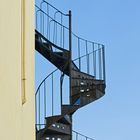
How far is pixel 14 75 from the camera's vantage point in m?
3.79

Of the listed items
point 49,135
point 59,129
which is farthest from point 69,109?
point 49,135

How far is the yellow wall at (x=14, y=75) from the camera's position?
353cm

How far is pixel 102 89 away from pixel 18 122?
14.4m

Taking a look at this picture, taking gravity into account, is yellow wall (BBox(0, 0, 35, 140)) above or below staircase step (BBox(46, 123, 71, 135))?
above

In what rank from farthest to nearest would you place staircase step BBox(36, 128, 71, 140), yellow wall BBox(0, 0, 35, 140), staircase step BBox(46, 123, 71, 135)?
staircase step BBox(46, 123, 71, 135)
staircase step BBox(36, 128, 71, 140)
yellow wall BBox(0, 0, 35, 140)

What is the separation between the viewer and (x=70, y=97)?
1784 centimetres

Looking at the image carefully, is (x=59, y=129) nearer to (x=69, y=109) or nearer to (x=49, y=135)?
(x=49, y=135)

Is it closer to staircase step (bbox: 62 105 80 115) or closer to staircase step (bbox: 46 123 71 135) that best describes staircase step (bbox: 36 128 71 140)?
staircase step (bbox: 46 123 71 135)

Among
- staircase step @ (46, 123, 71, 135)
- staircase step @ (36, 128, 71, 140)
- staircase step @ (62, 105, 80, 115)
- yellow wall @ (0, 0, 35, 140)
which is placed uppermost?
yellow wall @ (0, 0, 35, 140)

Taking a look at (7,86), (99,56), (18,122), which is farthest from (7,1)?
(99,56)

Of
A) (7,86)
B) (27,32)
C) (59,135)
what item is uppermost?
(27,32)

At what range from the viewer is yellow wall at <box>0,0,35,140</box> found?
3525mm

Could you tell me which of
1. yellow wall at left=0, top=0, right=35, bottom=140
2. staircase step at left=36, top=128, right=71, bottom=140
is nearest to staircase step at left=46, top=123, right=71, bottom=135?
staircase step at left=36, top=128, right=71, bottom=140

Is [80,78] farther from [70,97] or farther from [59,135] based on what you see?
[59,135]
